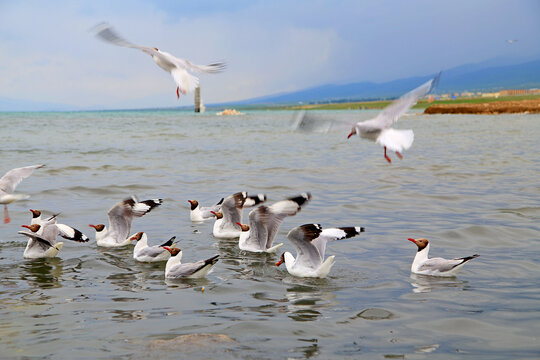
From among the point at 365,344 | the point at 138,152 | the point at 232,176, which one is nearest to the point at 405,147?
the point at 365,344

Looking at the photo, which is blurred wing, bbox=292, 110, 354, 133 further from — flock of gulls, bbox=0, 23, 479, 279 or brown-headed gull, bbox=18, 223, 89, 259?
brown-headed gull, bbox=18, 223, 89, 259

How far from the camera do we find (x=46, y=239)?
9469 millimetres

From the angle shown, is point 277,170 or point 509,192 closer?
point 509,192

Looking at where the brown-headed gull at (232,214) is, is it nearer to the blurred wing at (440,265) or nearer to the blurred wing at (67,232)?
the blurred wing at (67,232)

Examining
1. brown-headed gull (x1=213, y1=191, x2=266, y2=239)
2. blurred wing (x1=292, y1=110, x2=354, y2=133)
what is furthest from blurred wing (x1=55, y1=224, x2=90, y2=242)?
blurred wing (x1=292, y1=110, x2=354, y2=133)

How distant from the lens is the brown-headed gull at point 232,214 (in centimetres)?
1098

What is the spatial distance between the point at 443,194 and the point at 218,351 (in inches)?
416

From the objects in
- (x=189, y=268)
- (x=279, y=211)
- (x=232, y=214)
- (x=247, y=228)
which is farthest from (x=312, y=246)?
(x=232, y=214)

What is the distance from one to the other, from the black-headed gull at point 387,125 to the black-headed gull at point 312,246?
143 cm

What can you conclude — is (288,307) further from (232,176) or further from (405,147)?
(232,176)

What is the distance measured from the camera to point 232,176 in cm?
1895

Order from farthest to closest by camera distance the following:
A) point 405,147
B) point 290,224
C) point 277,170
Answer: point 277,170
point 290,224
point 405,147

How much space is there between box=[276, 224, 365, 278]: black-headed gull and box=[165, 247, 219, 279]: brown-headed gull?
106cm

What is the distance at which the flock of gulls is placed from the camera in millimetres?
7203
